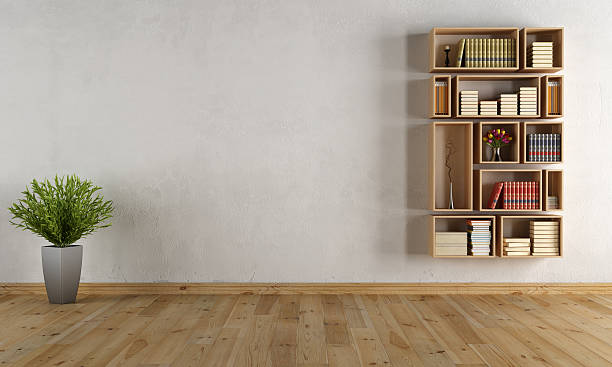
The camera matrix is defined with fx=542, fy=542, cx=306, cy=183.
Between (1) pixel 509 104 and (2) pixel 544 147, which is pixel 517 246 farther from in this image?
(1) pixel 509 104

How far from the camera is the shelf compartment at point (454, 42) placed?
438 centimetres

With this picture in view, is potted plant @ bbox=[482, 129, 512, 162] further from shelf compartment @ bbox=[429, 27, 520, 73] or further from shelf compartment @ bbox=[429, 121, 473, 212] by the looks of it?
shelf compartment @ bbox=[429, 27, 520, 73]

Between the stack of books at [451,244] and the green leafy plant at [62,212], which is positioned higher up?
the green leafy plant at [62,212]

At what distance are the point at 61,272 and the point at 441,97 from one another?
10.9 ft

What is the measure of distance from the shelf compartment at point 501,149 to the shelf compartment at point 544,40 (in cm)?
47

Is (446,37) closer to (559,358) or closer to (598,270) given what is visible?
(598,270)

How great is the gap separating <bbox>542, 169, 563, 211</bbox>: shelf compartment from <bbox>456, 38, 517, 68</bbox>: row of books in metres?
0.95

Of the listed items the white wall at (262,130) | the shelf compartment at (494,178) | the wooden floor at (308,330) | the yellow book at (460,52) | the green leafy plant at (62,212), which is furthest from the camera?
the white wall at (262,130)

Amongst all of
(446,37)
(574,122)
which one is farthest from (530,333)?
(446,37)

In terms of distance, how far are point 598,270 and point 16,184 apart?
5013 millimetres

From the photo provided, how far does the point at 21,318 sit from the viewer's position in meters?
3.80

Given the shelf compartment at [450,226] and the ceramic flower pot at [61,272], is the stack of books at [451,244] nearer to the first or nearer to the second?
the shelf compartment at [450,226]

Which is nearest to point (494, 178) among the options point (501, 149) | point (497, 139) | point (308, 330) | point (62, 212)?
point (501, 149)

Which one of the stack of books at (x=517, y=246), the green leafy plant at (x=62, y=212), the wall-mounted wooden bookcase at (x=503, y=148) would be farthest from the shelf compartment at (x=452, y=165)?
the green leafy plant at (x=62, y=212)
